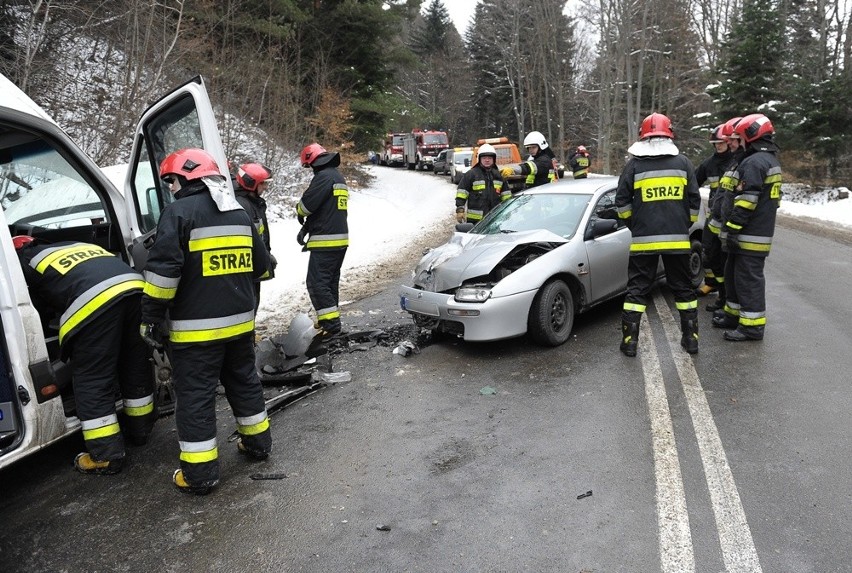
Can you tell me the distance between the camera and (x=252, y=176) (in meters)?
5.61

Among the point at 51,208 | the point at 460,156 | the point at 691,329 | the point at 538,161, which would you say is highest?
the point at 460,156

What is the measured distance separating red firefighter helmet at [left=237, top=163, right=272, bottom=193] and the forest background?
5.84 metres

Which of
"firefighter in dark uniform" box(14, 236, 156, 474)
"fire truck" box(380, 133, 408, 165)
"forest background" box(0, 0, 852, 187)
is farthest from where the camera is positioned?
"fire truck" box(380, 133, 408, 165)

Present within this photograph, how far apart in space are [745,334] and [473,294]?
257 centimetres

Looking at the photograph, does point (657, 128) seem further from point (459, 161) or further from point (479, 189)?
point (459, 161)

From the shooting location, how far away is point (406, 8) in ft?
79.6

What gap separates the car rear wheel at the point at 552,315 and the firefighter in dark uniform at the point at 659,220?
540 mm

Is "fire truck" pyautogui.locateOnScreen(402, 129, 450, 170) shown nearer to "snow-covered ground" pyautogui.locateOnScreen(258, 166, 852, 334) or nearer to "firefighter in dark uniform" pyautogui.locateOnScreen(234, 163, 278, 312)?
"snow-covered ground" pyautogui.locateOnScreen(258, 166, 852, 334)

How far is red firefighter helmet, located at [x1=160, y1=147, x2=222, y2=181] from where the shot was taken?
3.53 m

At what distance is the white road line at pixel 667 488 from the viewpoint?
8.86 feet

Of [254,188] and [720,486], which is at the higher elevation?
[254,188]

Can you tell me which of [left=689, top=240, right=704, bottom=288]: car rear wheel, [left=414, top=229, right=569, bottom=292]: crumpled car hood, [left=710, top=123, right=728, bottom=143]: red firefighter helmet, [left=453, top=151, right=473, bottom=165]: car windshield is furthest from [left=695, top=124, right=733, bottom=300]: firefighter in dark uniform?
[left=453, top=151, right=473, bottom=165]: car windshield

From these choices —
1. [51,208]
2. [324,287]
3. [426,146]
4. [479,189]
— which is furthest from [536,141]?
[426,146]

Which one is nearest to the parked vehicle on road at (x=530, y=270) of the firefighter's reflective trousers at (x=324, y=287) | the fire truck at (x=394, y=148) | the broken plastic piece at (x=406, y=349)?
the broken plastic piece at (x=406, y=349)
